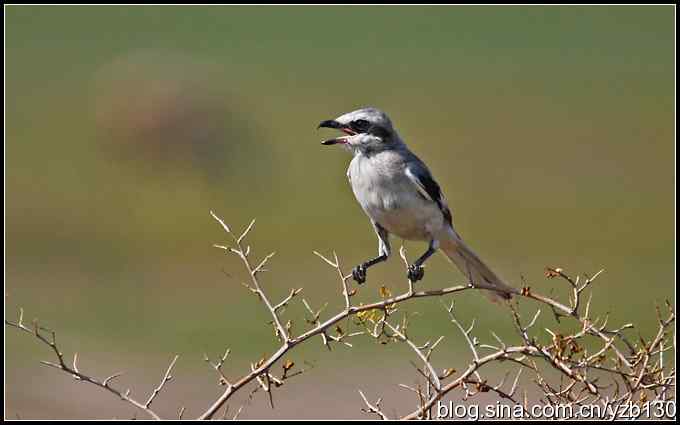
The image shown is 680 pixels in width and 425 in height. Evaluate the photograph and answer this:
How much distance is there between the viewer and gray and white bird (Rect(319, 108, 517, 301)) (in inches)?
226

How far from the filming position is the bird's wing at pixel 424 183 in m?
5.78

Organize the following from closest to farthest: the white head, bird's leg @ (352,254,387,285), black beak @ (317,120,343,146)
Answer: black beak @ (317,120,343,146)
the white head
bird's leg @ (352,254,387,285)

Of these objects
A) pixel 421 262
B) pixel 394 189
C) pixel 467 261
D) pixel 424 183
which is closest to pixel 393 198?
pixel 394 189

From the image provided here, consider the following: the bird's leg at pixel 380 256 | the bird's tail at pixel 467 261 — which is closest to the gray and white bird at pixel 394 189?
the bird's tail at pixel 467 261

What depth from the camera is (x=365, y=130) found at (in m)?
5.79

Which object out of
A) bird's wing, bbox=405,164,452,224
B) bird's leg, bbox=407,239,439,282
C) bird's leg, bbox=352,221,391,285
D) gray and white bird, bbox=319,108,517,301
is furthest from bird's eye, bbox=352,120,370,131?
bird's leg, bbox=407,239,439,282

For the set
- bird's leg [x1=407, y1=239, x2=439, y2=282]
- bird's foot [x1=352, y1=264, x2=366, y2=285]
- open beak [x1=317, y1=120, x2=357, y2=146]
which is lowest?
bird's foot [x1=352, y1=264, x2=366, y2=285]

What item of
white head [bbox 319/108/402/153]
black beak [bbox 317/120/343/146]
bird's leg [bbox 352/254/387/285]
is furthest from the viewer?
bird's leg [bbox 352/254/387/285]

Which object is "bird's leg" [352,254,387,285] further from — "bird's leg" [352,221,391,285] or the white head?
the white head

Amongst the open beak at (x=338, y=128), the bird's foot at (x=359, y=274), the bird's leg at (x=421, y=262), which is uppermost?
the open beak at (x=338, y=128)

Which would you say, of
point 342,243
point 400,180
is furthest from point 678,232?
point 400,180

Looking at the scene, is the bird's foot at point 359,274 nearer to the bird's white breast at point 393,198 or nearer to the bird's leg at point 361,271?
the bird's leg at point 361,271

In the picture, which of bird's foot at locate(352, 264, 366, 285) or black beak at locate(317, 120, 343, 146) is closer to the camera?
black beak at locate(317, 120, 343, 146)

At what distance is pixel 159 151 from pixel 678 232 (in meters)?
11.9
